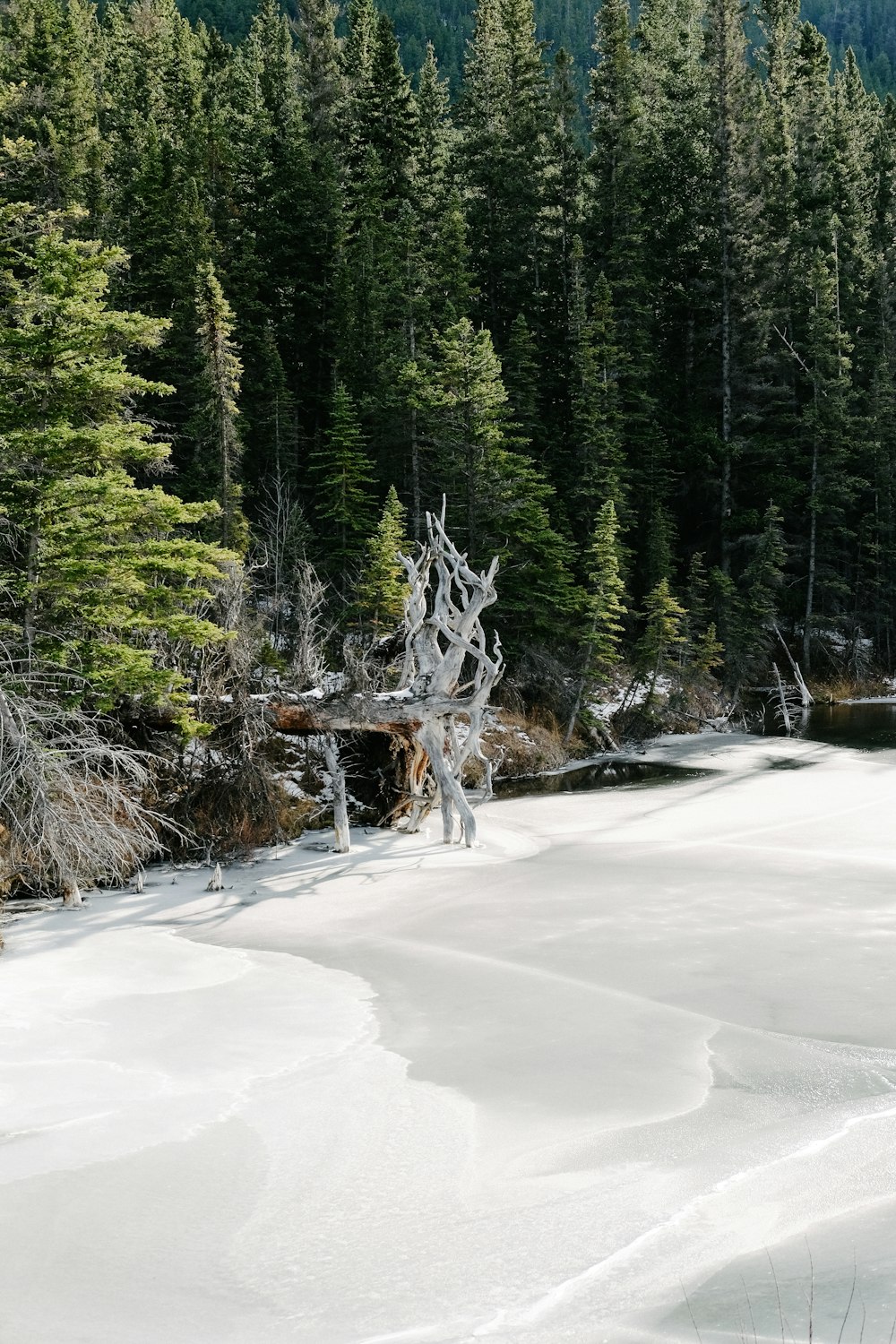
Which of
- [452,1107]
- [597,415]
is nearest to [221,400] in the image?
[597,415]

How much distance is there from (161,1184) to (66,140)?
38.6 m

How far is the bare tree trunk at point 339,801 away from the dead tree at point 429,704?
450mm

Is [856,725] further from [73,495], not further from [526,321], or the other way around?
[73,495]

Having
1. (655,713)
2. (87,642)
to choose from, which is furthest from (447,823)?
(655,713)

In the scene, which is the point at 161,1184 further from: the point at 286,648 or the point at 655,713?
the point at 655,713

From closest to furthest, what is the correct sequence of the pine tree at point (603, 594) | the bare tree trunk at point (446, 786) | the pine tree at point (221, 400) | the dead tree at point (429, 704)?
the dead tree at point (429, 704)
the bare tree trunk at point (446, 786)
the pine tree at point (603, 594)
the pine tree at point (221, 400)

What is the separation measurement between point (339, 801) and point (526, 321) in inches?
1042

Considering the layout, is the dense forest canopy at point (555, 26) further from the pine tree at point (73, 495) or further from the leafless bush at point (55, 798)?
the leafless bush at point (55, 798)

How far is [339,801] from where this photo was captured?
57.9 ft

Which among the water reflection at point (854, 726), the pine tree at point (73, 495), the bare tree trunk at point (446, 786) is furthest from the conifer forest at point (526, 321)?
the pine tree at point (73, 495)

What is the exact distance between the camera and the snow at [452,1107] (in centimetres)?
664

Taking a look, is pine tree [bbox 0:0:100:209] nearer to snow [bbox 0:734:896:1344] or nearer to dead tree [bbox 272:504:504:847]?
dead tree [bbox 272:504:504:847]

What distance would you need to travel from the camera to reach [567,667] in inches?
1163

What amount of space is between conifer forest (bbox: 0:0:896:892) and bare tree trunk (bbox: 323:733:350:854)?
20.6 feet
